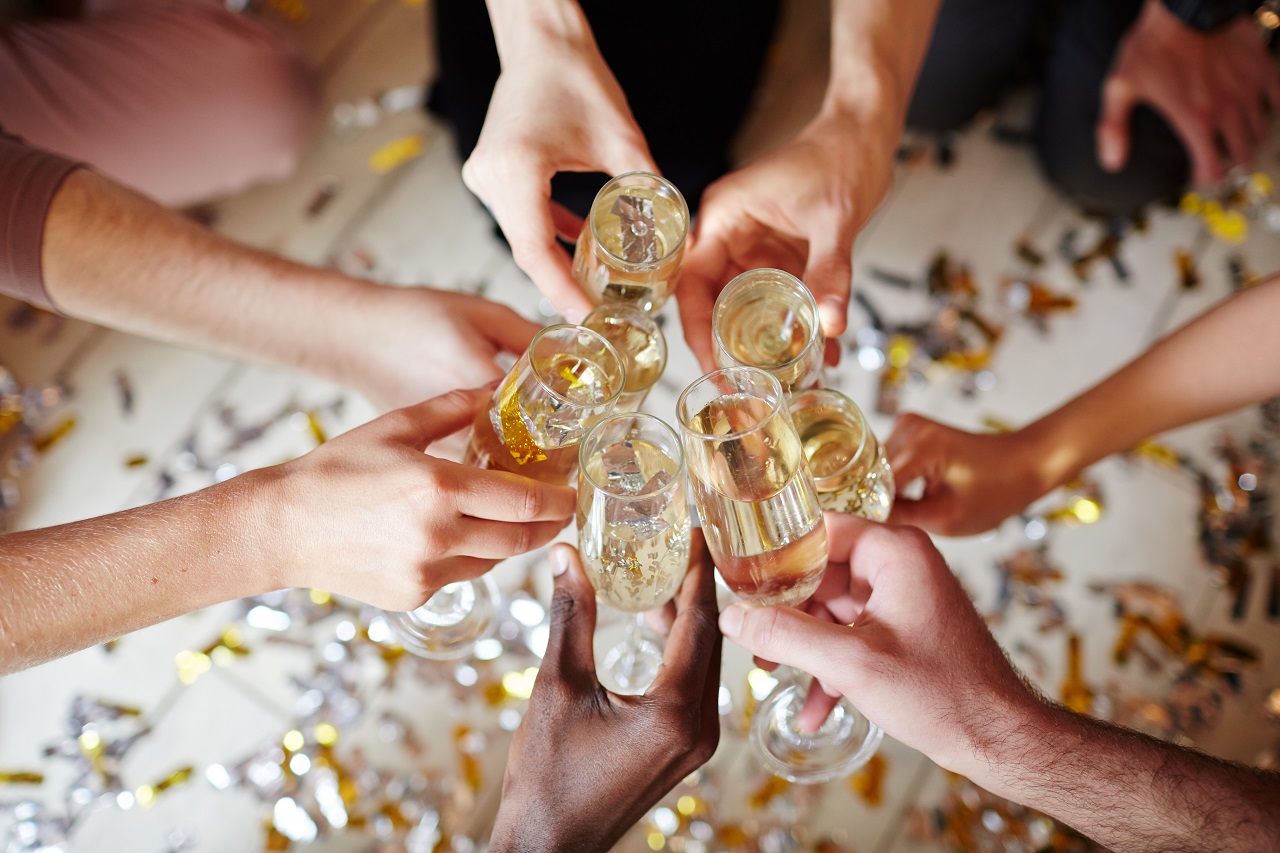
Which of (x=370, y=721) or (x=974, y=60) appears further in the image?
(x=974, y=60)

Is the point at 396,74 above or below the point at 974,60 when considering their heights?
below

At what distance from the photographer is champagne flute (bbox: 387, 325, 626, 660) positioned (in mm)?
1229

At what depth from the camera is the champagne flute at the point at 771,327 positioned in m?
1.37

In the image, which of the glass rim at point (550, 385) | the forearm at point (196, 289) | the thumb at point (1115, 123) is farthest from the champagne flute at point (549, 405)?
the thumb at point (1115, 123)

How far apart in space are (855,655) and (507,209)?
0.86 m

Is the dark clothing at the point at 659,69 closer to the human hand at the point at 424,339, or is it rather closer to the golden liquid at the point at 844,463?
the human hand at the point at 424,339

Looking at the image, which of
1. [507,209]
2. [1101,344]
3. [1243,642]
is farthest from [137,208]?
[1243,642]

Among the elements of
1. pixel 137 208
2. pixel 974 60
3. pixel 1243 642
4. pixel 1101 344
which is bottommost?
pixel 1243 642

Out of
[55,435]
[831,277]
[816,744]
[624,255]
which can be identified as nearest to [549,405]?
[624,255]

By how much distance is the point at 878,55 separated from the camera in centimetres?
184

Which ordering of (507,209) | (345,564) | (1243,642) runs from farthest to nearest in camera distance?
(1243,642) < (507,209) < (345,564)

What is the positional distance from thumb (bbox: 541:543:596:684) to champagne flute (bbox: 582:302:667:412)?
0.89 feet

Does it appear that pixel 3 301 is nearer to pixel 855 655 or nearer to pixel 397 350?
pixel 397 350

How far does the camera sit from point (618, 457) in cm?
127
